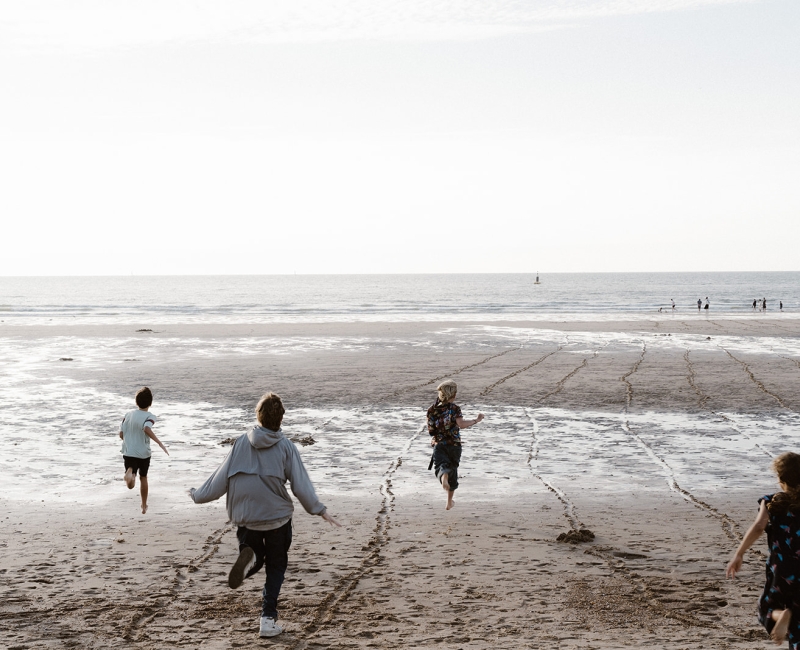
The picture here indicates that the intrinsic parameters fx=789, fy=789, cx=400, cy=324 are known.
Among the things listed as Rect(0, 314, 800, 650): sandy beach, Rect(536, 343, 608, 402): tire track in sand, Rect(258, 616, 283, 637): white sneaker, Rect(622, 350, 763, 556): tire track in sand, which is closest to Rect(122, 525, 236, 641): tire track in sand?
Rect(0, 314, 800, 650): sandy beach

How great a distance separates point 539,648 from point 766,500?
1.93 metres

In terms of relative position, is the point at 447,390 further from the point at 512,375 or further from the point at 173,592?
the point at 512,375

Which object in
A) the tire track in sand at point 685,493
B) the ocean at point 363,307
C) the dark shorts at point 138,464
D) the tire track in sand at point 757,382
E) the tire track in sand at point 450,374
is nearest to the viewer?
the tire track in sand at point 685,493

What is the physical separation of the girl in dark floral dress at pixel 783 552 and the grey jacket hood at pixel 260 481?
286cm

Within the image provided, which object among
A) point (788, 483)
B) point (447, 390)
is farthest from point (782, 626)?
point (447, 390)

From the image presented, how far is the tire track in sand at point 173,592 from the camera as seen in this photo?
590 cm

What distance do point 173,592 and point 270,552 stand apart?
1.44m

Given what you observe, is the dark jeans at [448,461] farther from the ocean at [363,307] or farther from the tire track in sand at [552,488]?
the ocean at [363,307]

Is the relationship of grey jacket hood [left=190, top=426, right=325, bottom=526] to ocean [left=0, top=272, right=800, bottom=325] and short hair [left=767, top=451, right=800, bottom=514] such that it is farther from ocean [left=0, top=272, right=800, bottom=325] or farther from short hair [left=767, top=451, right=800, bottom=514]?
ocean [left=0, top=272, right=800, bottom=325]

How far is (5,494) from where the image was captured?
33.0 feet

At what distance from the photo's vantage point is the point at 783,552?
4535 millimetres

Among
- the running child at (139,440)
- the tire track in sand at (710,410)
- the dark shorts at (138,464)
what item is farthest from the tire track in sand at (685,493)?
the dark shorts at (138,464)

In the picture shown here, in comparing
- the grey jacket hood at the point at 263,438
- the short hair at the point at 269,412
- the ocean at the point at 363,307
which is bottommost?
the ocean at the point at 363,307

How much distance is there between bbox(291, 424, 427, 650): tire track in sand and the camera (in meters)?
5.98
